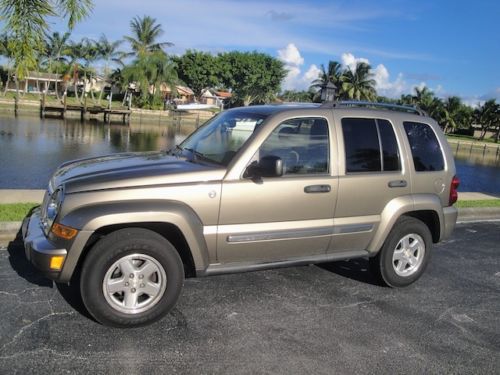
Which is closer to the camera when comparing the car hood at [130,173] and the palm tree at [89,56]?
the car hood at [130,173]

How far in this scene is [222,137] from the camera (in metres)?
4.72

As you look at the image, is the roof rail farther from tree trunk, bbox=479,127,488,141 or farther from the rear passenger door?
tree trunk, bbox=479,127,488,141

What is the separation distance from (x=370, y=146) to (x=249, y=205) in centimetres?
156

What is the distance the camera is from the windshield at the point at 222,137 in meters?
4.40

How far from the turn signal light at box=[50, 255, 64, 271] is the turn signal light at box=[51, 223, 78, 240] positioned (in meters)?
0.15

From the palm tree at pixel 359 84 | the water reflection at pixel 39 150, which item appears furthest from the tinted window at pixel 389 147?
the palm tree at pixel 359 84

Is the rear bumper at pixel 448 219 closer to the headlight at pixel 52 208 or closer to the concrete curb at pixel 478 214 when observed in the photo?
the headlight at pixel 52 208

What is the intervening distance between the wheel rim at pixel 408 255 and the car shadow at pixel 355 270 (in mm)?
281

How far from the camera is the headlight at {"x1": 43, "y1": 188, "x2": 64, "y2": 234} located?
3780 millimetres

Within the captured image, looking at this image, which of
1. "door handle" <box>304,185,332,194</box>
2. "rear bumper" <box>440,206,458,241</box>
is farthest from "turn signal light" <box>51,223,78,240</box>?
"rear bumper" <box>440,206,458,241</box>

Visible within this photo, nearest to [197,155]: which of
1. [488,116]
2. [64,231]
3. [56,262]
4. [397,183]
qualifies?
[64,231]

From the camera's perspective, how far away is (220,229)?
4.11 meters

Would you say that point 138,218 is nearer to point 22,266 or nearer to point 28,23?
point 22,266

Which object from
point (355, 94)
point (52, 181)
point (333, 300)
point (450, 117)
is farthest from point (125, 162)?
point (450, 117)
